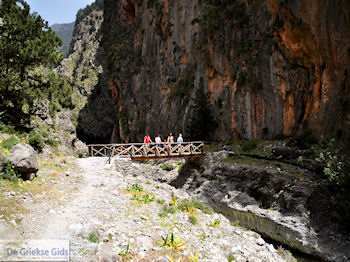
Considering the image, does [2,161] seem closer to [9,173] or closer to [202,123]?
[9,173]

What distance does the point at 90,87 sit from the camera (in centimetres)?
6141

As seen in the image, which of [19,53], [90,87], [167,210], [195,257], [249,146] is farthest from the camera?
[90,87]

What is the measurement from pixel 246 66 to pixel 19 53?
59.1 feet

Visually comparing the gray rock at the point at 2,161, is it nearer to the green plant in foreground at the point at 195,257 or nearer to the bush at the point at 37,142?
the bush at the point at 37,142

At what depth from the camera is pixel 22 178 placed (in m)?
8.53

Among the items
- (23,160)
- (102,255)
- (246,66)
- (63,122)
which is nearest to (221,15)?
(246,66)

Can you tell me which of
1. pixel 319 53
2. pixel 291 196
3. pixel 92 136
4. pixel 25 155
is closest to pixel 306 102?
pixel 319 53

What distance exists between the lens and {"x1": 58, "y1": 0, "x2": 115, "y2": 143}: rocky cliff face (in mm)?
57125

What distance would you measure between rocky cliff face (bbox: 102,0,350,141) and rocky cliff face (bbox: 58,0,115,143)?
1553 cm

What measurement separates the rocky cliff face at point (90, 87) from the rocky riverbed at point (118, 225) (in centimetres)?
4721

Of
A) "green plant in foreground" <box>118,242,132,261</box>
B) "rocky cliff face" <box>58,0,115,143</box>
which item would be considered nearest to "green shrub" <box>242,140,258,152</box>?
"green plant in foreground" <box>118,242,132,261</box>

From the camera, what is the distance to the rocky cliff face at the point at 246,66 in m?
→ 13.8

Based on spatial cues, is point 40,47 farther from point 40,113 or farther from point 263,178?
point 263,178

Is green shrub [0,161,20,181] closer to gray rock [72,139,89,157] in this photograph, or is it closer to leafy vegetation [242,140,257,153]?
gray rock [72,139,89,157]
